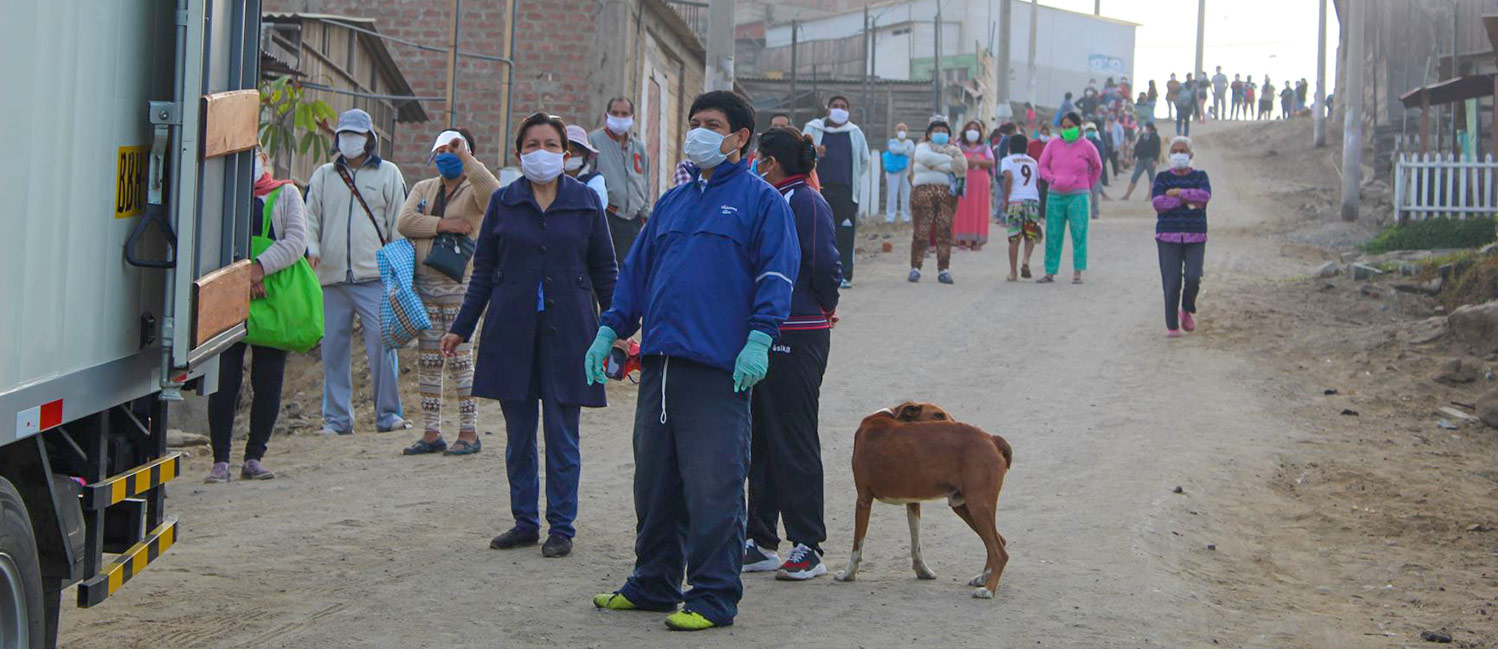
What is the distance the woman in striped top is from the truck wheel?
35.3ft

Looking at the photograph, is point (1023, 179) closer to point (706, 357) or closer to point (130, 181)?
point (706, 357)

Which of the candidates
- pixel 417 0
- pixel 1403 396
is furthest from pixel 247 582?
pixel 417 0

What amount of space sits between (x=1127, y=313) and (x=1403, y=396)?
370 centimetres

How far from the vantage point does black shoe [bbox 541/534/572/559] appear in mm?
6758

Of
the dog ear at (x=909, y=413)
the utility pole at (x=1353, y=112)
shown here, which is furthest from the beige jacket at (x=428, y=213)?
the utility pole at (x=1353, y=112)

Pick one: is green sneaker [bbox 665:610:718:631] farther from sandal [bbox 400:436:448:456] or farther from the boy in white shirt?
the boy in white shirt

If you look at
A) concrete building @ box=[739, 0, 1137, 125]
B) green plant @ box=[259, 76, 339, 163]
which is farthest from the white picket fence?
green plant @ box=[259, 76, 339, 163]

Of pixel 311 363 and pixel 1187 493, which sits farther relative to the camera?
pixel 311 363

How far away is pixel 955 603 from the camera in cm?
615

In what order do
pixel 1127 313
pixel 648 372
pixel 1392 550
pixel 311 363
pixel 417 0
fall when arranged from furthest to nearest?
1. pixel 417 0
2. pixel 1127 313
3. pixel 311 363
4. pixel 1392 550
5. pixel 648 372

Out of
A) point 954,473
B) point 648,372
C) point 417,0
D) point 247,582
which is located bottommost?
point 247,582

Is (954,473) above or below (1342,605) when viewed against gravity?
above

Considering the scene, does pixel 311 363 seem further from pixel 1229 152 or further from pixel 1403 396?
pixel 1229 152

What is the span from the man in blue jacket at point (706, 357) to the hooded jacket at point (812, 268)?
2.24 feet
